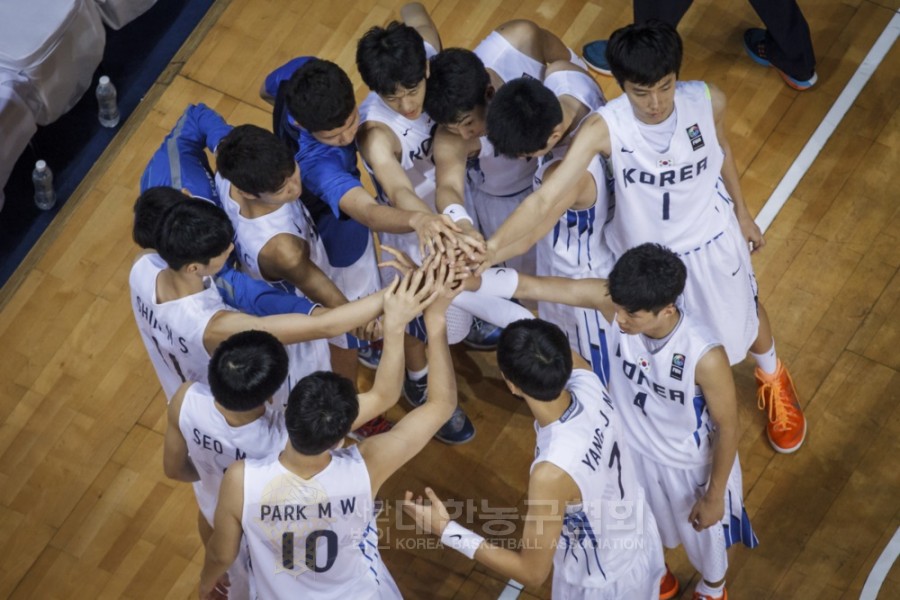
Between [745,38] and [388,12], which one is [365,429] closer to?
[388,12]

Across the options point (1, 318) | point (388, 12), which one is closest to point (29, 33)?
point (1, 318)

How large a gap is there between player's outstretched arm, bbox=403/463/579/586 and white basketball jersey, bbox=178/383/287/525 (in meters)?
0.56

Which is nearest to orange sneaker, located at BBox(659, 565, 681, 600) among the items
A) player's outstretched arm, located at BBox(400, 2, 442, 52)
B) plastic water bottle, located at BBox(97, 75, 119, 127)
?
player's outstretched arm, located at BBox(400, 2, 442, 52)

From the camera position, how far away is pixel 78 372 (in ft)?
A: 20.2

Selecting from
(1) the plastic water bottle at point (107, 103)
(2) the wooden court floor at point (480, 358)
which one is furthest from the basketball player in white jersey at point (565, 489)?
(1) the plastic water bottle at point (107, 103)

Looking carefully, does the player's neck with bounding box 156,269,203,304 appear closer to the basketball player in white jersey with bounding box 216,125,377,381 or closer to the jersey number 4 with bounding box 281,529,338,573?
the basketball player in white jersey with bounding box 216,125,377,381

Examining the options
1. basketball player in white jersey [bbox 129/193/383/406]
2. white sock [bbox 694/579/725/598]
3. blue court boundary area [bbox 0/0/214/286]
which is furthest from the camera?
blue court boundary area [bbox 0/0/214/286]

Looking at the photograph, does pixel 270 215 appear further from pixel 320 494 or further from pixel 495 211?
pixel 320 494

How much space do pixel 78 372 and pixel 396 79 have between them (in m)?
2.49

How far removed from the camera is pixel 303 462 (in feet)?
13.1

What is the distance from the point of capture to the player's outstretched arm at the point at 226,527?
13.1 ft

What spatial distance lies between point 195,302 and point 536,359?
1.36m

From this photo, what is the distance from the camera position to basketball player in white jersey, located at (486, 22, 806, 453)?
4.54 m

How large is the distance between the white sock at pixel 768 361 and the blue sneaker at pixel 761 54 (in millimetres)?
1733
